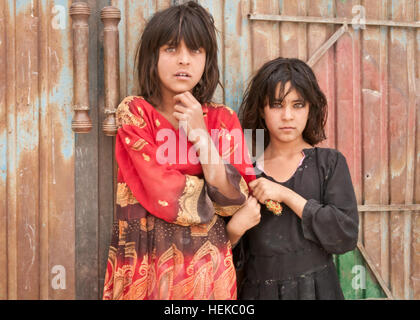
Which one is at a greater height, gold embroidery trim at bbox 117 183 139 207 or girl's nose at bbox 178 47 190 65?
girl's nose at bbox 178 47 190 65

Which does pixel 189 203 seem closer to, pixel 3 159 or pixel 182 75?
pixel 182 75

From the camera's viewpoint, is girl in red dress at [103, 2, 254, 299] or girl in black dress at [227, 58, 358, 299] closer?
girl in red dress at [103, 2, 254, 299]

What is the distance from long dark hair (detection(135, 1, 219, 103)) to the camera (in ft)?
5.90

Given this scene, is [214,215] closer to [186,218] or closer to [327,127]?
[186,218]

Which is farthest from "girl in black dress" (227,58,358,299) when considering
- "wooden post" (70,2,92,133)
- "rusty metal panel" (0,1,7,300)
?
"rusty metal panel" (0,1,7,300)

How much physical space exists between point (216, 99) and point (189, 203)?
72 centimetres

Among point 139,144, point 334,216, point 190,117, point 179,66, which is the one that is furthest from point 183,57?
point 334,216

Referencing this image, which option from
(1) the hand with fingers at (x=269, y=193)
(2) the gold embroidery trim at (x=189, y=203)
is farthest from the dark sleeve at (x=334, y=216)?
(2) the gold embroidery trim at (x=189, y=203)

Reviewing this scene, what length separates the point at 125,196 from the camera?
182 centimetres

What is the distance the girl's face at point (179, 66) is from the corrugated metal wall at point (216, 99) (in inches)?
15.0

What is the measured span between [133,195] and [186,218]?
0.24 meters

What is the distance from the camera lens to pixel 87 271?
216 cm

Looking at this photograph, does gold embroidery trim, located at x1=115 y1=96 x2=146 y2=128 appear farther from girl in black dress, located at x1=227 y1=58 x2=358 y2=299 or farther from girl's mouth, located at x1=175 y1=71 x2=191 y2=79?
girl in black dress, located at x1=227 y1=58 x2=358 y2=299

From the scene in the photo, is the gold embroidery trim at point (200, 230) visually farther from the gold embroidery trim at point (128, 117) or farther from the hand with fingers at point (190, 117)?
the gold embroidery trim at point (128, 117)
